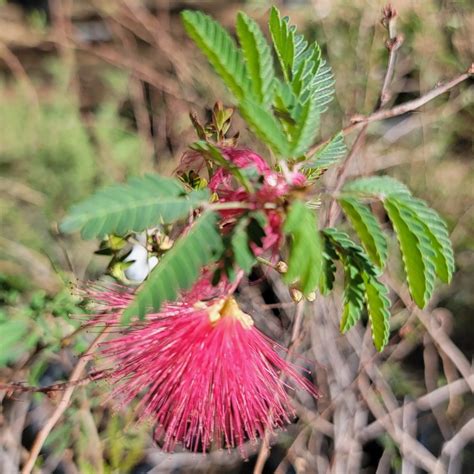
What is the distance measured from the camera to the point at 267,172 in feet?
2.04

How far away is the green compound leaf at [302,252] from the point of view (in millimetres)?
525

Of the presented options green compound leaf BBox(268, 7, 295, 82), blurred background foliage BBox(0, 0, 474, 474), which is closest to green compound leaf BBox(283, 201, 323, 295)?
green compound leaf BBox(268, 7, 295, 82)

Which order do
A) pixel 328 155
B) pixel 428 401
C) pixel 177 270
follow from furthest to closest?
pixel 428 401, pixel 328 155, pixel 177 270

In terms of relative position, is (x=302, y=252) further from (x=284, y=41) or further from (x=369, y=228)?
(x=284, y=41)

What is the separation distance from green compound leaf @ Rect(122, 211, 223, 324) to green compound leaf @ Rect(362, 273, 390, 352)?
198mm

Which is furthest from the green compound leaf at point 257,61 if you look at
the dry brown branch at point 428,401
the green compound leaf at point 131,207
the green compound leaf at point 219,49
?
the dry brown branch at point 428,401

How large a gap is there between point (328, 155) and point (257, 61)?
0.16 meters

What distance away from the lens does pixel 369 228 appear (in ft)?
1.95

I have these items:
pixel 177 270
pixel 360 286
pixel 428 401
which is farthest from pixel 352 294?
pixel 428 401

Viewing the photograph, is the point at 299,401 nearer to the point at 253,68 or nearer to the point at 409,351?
the point at 409,351

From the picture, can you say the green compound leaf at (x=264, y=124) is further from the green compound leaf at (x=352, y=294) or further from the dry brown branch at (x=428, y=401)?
the dry brown branch at (x=428, y=401)

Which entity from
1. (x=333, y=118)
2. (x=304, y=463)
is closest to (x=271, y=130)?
(x=304, y=463)

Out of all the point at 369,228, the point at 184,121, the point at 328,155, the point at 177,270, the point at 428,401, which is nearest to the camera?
the point at 177,270

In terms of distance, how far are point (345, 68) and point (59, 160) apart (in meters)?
1.12
